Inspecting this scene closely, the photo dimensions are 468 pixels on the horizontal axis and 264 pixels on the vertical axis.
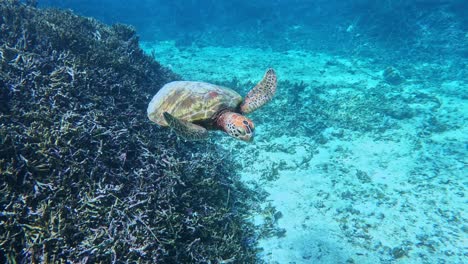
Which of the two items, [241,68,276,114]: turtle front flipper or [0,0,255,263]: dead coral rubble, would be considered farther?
[241,68,276,114]: turtle front flipper

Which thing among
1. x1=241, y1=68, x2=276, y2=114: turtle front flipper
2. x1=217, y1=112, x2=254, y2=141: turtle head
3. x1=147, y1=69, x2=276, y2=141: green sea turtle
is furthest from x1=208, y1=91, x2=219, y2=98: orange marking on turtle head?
x1=241, y1=68, x2=276, y2=114: turtle front flipper

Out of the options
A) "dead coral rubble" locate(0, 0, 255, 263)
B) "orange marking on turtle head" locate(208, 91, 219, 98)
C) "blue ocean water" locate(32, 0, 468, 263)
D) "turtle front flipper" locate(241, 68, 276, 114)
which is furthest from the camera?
"blue ocean water" locate(32, 0, 468, 263)

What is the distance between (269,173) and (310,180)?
3.75 feet

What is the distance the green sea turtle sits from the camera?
437 centimetres

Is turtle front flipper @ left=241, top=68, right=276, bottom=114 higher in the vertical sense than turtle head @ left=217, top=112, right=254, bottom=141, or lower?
higher

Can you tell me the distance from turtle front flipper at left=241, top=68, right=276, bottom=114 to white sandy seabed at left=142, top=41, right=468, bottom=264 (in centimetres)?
253

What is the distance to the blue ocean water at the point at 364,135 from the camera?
5578 millimetres

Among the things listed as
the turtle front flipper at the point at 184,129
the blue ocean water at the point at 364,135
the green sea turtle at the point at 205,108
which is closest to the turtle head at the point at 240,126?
the green sea turtle at the point at 205,108

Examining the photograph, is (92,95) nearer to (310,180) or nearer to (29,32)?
(29,32)

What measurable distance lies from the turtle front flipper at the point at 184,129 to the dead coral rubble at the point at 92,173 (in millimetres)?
837

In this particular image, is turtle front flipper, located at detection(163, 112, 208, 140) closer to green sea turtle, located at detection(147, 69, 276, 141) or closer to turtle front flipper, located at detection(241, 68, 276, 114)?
green sea turtle, located at detection(147, 69, 276, 141)

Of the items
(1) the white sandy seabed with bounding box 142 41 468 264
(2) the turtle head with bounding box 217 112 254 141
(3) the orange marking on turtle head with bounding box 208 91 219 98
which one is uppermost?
(3) the orange marking on turtle head with bounding box 208 91 219 98

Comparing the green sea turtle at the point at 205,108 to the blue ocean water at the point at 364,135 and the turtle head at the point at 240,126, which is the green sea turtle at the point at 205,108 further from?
the blue ocean water at the point at 364,135

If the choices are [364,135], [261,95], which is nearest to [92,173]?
[261,95]
